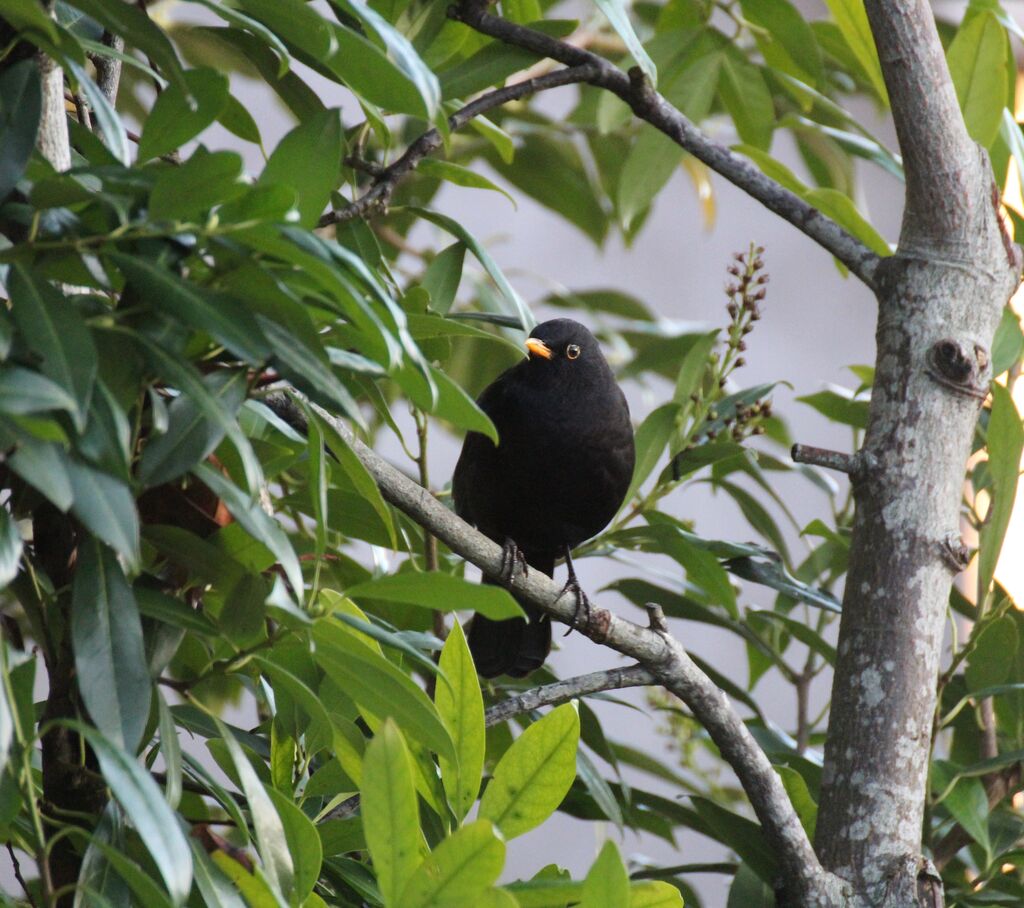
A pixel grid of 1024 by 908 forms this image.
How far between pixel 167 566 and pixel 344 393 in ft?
0.88

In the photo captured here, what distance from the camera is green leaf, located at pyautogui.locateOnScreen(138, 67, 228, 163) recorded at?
0.85 meters

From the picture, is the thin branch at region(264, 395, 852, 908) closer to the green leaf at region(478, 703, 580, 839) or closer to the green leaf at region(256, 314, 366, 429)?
the green leaf at region(478, 703, 580, 839)

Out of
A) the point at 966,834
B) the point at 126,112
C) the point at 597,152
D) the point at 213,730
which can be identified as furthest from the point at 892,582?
the point at 126,112

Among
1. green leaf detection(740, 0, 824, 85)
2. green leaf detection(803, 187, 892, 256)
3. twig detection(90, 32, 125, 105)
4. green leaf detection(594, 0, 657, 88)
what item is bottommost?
twig detection(90, 32, 125, 105)

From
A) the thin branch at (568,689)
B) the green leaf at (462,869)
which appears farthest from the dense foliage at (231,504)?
the thin branch at (568,689)

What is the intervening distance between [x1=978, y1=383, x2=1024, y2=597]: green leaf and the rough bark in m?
0.07

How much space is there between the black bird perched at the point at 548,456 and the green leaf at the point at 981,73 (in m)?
0.84

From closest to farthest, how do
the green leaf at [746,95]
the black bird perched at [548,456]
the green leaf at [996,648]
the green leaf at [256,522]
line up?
the green leaf at [256,522] < the green leaf at [996,648] < the green leaf at [746,95] < the black bird perched at [548,456]

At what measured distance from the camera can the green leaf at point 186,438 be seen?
30.6 inches

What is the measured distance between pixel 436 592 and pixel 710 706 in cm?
54

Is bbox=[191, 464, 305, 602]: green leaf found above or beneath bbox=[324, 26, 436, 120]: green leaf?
beneath

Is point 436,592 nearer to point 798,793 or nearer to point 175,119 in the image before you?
point 175,119

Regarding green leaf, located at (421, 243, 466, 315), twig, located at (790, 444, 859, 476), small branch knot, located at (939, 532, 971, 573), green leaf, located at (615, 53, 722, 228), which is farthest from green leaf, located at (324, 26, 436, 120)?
green leaf, located at (615, 53, 722, 228)

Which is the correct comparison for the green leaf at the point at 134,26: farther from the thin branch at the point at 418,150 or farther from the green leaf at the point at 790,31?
the green leaf at the point at 790,31
